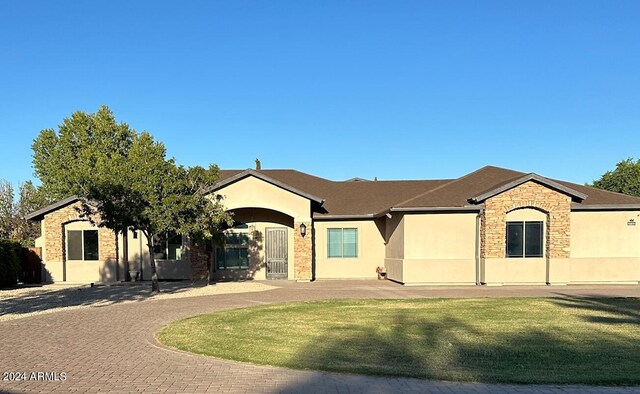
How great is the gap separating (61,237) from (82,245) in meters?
1.00

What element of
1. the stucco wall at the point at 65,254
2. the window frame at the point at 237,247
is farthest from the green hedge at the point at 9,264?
the window frame at the point at 237,247

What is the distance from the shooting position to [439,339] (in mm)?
8906

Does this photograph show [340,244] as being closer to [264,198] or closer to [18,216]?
[264,198]

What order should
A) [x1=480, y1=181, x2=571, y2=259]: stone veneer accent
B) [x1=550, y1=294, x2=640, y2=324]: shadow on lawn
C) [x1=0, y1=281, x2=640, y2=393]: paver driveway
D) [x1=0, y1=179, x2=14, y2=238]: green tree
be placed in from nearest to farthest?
[x1=0, y1=281, x2=640, y2=393]: paver driveway → [x1=550, y1=294, x2=640, y2=324]: shadow on lawn → [x1=480, y1=181, x2=571, y2=259]: stone veneer accent → [x1=0, y1=179, x2=14, y2=238]: green tree

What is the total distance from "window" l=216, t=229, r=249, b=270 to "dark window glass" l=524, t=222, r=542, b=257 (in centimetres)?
1312

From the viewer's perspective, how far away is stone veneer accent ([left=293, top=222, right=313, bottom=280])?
20922 millimetres

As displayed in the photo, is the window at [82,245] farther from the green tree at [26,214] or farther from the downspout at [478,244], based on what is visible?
the downspout at [478,244]

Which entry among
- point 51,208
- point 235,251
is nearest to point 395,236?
point 235,251

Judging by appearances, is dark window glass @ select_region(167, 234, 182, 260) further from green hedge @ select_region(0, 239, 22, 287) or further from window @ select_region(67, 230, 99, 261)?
green hedge @ select_region(0, 239, 22, 287)

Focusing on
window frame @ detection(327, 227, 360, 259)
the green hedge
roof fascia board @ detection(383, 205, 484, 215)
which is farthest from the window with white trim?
the green hedge

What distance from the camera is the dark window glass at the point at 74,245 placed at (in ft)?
70.9

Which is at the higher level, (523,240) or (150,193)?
(150,193)

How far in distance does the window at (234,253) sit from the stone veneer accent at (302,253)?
304 cm

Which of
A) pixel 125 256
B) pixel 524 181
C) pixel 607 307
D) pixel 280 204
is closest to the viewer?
pixel 607 307
